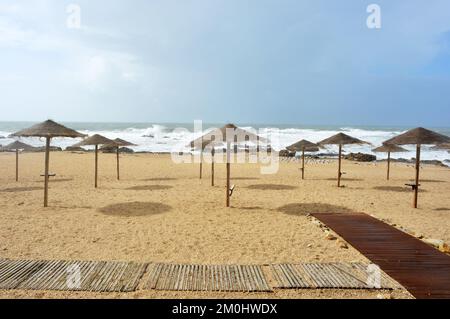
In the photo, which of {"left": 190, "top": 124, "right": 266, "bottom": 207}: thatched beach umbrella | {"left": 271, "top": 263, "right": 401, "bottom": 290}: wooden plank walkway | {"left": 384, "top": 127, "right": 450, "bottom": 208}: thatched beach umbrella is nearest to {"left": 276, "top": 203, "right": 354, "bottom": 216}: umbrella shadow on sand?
{"left": 190, "top": 124, "right": 266, "bottom": 207}: thatched beach umbrella

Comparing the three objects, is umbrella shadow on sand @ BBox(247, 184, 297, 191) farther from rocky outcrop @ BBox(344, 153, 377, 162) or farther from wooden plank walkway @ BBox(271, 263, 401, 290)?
rocky outcrop @ BBox(344, 153, 377, 162)

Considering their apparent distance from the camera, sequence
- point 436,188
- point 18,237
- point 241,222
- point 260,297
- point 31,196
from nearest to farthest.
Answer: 1. point 260,297
2. point 18,237
3. point 241,222
4. point 31,196
5. point 436,188

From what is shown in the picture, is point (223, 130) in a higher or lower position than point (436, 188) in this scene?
higher

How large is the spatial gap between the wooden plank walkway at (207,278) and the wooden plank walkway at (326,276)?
292 mm

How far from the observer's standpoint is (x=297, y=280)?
447cm

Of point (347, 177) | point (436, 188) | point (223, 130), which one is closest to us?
point (223, 130)

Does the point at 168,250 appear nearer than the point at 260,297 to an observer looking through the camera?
No

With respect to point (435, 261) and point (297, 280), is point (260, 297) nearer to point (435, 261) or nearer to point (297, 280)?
point (297, 280)

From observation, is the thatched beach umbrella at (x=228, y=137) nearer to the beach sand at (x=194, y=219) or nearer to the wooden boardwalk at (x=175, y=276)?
the beach sand at (x=194, y=219)

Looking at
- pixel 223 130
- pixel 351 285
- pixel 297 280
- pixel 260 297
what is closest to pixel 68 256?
pixel 260 297

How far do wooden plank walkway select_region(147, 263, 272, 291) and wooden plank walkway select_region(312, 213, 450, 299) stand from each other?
193 centimetres

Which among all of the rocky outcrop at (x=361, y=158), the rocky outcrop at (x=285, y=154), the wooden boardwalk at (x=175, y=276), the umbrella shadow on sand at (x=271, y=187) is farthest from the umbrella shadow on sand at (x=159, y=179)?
the rocky outcrop at (x=361, y=158)

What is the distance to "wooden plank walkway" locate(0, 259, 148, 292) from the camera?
4195 millimetres

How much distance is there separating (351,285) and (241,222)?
3.50 meters
